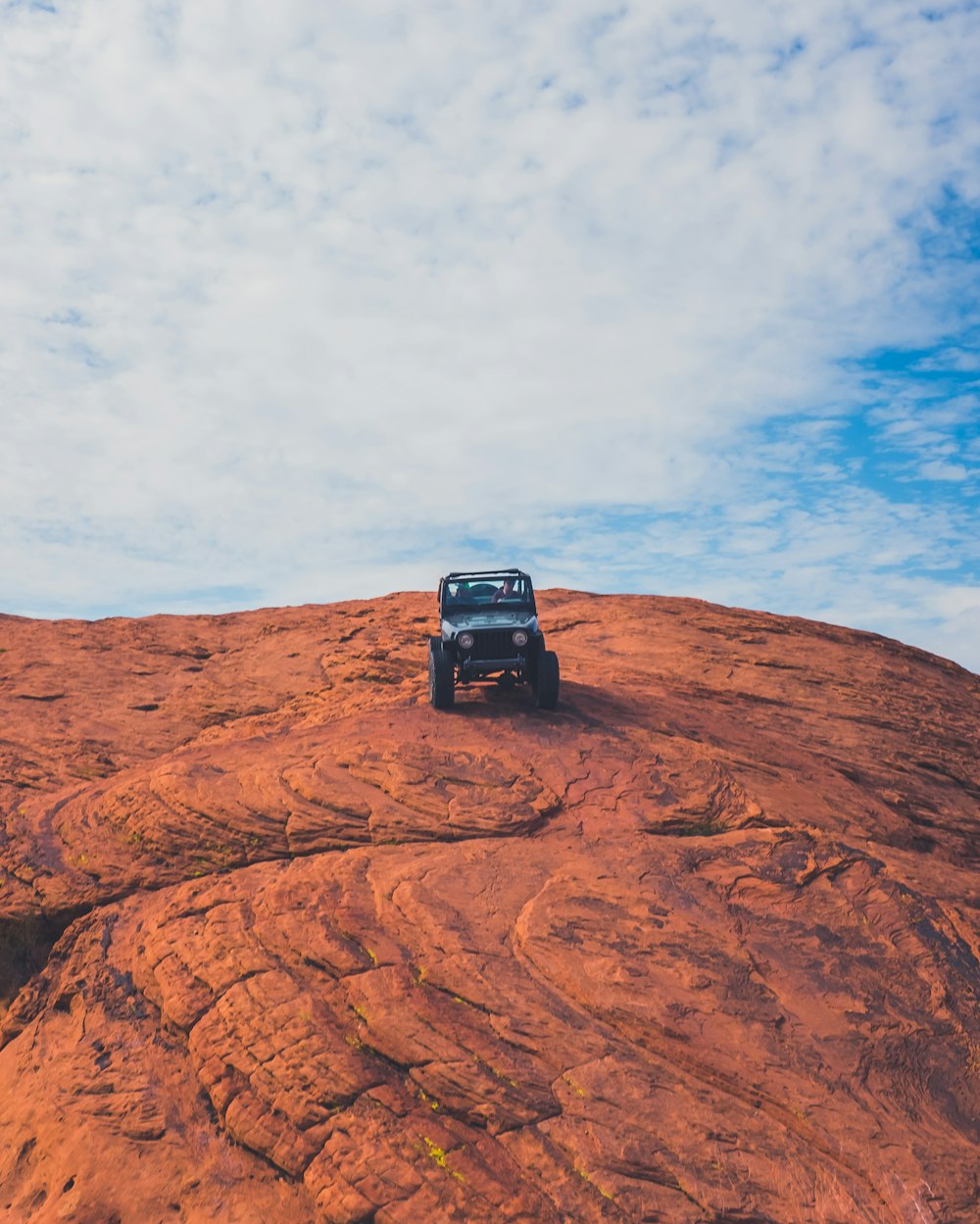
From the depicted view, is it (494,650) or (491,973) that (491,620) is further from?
(491,973)

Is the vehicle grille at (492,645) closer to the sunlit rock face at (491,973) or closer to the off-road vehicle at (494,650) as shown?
the off-road vehicle at (494,650)

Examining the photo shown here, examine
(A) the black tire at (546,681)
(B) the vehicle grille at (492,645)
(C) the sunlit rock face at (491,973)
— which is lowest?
(C) the sunlit rock face at (491,973)

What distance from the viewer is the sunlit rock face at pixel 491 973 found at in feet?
23.8

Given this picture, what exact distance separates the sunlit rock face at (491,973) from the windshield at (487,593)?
162 cm

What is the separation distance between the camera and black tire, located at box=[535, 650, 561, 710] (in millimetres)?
13242

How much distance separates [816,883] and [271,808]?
276 inches

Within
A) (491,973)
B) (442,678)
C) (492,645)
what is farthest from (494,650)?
(491,973)

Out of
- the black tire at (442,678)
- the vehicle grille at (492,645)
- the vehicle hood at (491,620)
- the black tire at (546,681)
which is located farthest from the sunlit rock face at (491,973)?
the vehicle hood at (491,620)

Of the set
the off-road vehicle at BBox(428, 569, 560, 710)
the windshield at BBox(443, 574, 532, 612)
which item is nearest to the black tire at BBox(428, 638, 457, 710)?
the off-road vehicle at BBox(428, 569, 560, 710)

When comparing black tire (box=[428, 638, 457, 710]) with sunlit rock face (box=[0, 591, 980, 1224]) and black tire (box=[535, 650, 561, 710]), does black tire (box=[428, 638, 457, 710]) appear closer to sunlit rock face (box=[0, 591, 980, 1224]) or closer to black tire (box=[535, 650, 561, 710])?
sunlit rock face (box=[0, 591, 980, 1224])

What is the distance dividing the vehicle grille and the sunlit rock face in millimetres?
979

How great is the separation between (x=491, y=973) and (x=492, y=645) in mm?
5682

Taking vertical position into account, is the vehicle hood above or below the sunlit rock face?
above

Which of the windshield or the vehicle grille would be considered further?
the windshield
